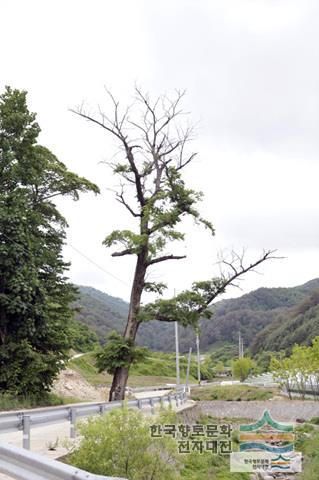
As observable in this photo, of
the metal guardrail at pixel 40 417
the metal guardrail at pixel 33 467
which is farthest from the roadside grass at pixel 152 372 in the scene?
the metal guardrail at pixel 33 467

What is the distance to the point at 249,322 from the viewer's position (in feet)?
520

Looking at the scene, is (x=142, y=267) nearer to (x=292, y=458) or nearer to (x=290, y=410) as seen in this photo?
(x=292, y=458)

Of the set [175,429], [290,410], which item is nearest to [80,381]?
[290,410]

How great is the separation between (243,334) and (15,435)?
481 feet

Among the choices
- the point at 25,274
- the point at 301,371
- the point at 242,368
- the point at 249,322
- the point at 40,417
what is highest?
the point at 249,322

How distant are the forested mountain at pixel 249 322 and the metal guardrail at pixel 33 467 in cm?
9326

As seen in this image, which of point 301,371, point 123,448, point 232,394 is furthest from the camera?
point 232,394

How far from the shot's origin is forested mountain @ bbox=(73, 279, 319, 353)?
117375mm

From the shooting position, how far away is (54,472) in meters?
5.24

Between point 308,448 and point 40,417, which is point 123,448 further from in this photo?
point 308,448

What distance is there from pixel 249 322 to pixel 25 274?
141970 mm

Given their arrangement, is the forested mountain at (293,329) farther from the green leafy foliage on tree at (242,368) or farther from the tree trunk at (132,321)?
the tree trunk at (132,321)

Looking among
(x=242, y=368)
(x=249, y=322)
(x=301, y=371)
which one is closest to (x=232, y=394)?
(x=301, y=371)

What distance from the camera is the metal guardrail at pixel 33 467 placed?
4.96 m
